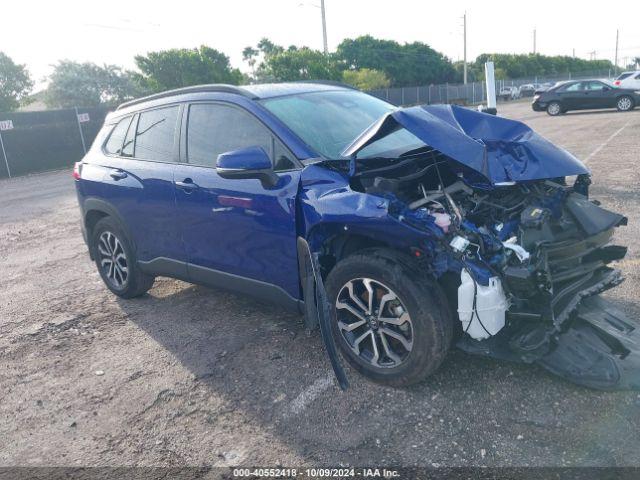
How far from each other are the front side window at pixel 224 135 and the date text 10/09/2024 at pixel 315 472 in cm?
188

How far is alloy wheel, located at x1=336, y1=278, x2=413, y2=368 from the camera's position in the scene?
328 cm

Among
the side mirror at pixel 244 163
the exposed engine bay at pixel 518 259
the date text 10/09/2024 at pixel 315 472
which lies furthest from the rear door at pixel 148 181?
the date text 10/09/2024 at pixel 315 472

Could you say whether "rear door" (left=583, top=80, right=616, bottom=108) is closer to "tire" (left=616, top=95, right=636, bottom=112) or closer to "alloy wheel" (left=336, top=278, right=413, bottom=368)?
"tire" (left=616, top=95, right=636, bottom=112)

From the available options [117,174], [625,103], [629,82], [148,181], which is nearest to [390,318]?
[148,181]

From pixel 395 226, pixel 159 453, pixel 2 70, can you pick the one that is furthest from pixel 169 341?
pixel 2 70

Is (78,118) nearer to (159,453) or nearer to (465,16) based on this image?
(159,453)

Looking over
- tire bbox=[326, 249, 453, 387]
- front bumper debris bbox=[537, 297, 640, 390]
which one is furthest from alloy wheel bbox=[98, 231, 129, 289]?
front bumper debris bbox=[537, 297, 640, 390]

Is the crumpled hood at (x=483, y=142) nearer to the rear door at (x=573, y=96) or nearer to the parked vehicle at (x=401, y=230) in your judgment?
the parked vehicle at (x=401, y=230)

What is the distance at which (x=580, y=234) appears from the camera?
345 centimetres

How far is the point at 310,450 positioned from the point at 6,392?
7.61 ft

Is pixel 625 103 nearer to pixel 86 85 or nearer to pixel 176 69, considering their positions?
pixel 176 69

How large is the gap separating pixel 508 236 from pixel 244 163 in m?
1.66

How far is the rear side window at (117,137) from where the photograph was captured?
525 centimetres

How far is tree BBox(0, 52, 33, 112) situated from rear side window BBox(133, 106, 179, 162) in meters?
43.2
